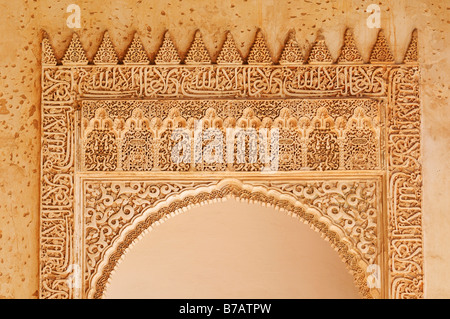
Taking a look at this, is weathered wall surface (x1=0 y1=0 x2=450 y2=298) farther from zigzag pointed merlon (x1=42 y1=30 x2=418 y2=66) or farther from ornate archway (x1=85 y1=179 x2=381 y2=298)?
ornate archway (x1=85 y1=179 x2=381 y2=298)

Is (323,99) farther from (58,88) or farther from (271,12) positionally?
(58,88)

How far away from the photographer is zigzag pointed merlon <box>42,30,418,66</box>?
4.10 metres

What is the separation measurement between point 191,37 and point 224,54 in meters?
0.27

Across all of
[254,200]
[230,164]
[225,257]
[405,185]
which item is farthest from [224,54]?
[225,257]

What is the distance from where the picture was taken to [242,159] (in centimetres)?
406

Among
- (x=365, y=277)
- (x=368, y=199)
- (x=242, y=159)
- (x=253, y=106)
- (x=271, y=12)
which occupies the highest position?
(x=271, y=12)

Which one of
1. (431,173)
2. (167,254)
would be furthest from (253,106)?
(167,254)

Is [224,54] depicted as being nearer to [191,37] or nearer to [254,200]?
[191,37]

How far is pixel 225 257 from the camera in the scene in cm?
600

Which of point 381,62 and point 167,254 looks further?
point 167,254

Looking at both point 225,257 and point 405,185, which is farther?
point 225,257

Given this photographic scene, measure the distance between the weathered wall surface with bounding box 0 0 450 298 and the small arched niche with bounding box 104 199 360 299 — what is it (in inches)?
80.5

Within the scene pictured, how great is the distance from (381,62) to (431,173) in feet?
2.75

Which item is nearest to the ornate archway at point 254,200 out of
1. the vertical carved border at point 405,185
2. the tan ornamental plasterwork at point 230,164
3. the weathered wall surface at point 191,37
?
the tan ornamental plasterwork at point 230,164
